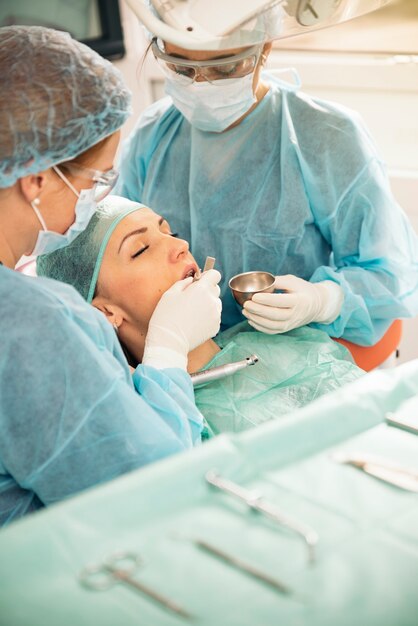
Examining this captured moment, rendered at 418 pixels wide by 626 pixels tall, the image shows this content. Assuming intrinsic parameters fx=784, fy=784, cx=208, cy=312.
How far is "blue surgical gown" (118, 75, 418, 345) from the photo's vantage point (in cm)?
233

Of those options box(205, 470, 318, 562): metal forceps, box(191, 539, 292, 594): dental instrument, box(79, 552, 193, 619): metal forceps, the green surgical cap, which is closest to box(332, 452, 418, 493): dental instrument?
box(205, 470, 318, 562): metal forceps

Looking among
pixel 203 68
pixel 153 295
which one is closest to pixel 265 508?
pixel 153 295

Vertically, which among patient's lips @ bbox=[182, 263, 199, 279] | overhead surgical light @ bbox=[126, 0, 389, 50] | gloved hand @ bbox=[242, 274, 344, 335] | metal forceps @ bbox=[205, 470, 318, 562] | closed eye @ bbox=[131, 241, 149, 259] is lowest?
gloved hand @ bbox=[242, 274, 344, 335]

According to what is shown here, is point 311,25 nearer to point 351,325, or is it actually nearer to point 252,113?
point 252,113

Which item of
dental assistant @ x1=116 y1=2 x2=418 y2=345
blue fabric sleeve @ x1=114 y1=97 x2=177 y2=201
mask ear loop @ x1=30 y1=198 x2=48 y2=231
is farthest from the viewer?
blue fabric sleeve @ x1=114 y1=97 x2=177 y2=201

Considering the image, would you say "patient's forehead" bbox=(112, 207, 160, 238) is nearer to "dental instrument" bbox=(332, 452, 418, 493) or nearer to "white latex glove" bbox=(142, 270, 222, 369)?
"white latex glove" bbox=(142, 270, 222, 369)

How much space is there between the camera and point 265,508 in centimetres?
110

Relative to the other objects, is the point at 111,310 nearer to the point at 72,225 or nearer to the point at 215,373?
the point at 215,373

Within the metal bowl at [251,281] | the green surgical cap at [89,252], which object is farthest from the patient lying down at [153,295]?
the metal bowl at [251,281]

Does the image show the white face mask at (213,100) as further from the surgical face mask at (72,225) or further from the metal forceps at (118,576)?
the metal forceps at (118,576)

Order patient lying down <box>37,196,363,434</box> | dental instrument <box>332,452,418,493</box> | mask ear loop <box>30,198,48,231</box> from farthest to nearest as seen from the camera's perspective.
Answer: patient lying down <box>37,196,363,434</box>
mask ear loop <box>30,198,48,231</box>
dental instrument <box>332,452,418,493</box>

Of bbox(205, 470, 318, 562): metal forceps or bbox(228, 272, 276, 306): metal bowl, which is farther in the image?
bbox(228, 272, 276, 306): metal bowl

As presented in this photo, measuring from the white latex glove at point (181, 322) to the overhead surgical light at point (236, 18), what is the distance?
68 cm

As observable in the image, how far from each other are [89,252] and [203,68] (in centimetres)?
59
